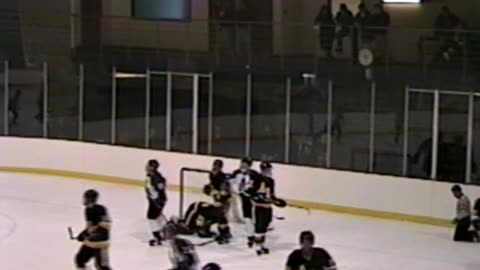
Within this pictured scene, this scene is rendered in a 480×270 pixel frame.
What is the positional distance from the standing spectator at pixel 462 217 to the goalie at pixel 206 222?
3166 millimetres

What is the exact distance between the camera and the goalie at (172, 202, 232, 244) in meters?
15.0

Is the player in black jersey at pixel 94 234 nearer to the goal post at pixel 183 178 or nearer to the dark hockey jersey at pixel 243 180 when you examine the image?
the dark hockey jersey at pixel 243 180

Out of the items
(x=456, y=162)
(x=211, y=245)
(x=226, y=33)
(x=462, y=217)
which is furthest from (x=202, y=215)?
(x=226, y=33)

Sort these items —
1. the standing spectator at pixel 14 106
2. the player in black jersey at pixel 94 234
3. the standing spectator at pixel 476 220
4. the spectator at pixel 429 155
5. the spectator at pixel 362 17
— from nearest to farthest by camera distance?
1. the player in black jersey at pixel 94 234
2. the standing spectator at pixel 476 220
3. the spectator at pixel 429 155
4. the spectator at pixel 362 17
5. the standing spectator at pixel 14 106

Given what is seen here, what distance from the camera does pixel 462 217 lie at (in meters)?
→ 15.4

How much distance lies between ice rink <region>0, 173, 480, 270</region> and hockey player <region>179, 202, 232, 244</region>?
194 mm

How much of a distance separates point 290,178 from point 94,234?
6.71m

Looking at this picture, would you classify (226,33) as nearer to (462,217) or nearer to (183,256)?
(462,217)

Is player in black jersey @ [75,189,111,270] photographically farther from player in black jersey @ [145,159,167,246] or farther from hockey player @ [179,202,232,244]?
hockey player @ [179,202,232,244]

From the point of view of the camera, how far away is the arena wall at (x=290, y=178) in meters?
16.8

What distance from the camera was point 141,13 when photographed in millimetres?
23797

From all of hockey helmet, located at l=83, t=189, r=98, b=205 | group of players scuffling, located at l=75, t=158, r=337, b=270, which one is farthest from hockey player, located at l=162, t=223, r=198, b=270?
group of players scuffling, located at l=75, t=158, r=337, b=270

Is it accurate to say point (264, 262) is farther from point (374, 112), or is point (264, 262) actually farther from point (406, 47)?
point (406, 47)

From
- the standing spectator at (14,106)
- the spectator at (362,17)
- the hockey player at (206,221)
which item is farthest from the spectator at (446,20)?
the standing spectator at (14,106)
